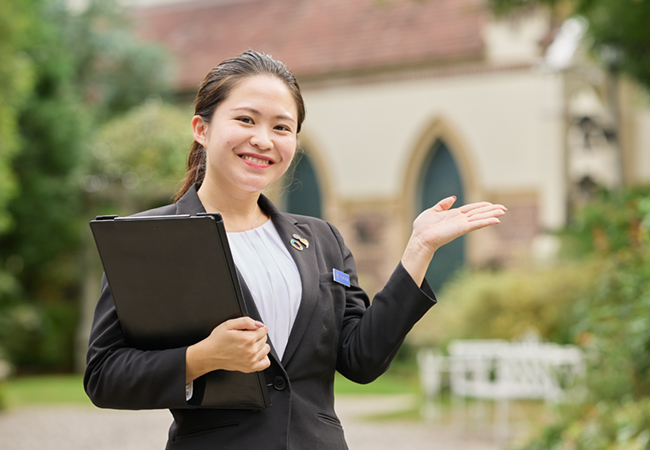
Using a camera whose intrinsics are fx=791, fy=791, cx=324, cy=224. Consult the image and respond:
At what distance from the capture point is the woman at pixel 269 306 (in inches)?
63.5

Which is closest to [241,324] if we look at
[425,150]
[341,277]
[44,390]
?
[341,277]

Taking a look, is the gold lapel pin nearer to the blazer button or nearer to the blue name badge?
the blue name badge

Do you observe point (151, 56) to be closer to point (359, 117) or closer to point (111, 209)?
point (111, 209)

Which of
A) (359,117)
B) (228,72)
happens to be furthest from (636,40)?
(359,117)

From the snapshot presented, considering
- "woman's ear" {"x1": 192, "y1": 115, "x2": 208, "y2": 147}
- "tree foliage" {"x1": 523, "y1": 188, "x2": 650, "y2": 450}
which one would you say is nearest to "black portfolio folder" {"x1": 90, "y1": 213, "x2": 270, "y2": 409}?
"woman's ear" {"x1": 192, "y1": 115, "x2": 208, "y2": 147}

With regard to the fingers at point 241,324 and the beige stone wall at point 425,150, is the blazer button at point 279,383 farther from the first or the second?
the beige stone wall at point 425,150

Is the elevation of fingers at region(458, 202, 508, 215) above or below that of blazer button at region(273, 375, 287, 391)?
above

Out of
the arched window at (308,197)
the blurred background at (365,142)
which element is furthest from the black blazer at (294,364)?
the arched window at (308,197)

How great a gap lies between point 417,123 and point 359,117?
4.29ft

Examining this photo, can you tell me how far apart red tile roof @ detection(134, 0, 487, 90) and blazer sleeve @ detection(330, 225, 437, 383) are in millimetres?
13918

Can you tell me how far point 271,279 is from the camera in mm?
1796

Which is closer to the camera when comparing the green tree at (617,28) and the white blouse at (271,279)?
the white blouse at (271,279)

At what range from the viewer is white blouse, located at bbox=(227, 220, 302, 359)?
1.76 m

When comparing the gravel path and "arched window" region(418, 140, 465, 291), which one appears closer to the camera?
the gravel path
